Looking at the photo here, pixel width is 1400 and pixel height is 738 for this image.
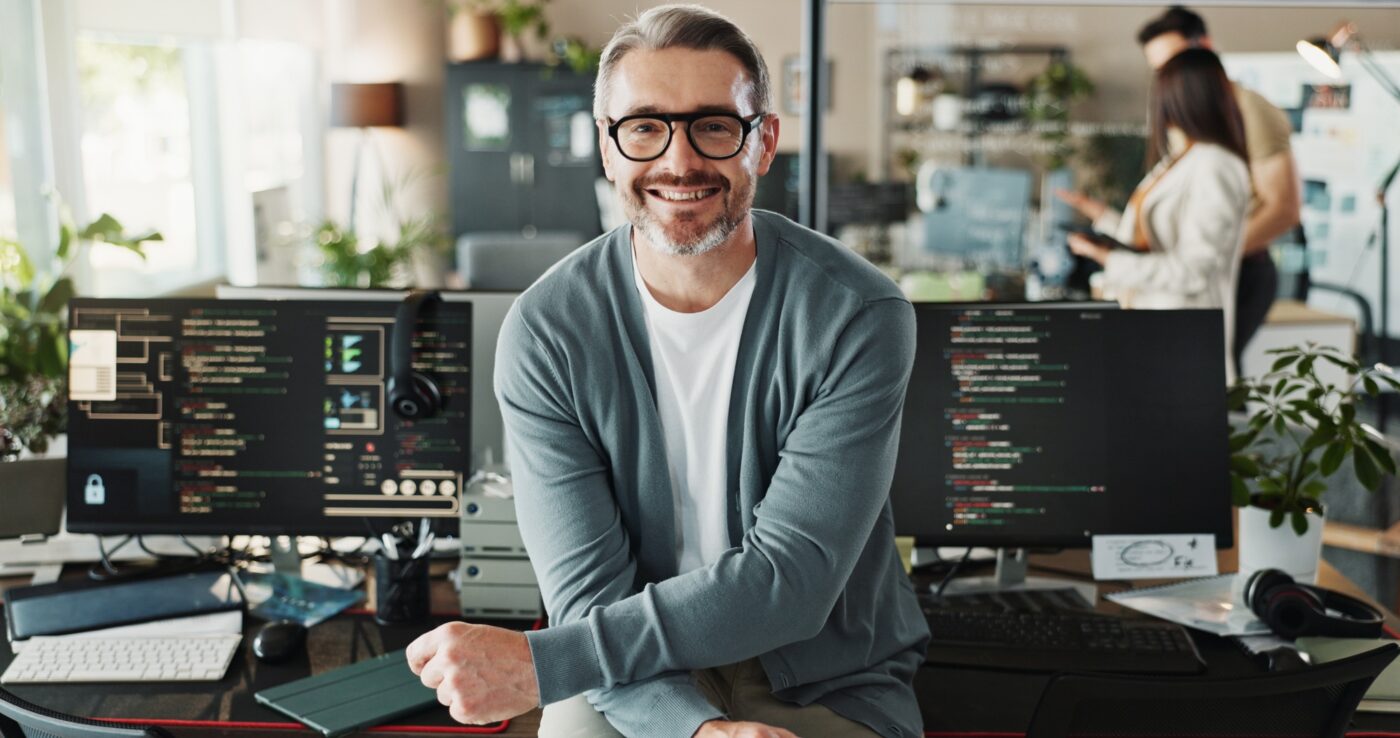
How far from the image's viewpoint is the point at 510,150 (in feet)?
25.1

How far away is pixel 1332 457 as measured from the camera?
183 cm

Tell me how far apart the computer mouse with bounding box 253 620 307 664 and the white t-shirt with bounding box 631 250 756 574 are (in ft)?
1.89

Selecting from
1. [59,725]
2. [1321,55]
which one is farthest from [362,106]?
[59,725]

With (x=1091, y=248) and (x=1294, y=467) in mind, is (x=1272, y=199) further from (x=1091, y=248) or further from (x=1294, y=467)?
(x=1294, y=467)

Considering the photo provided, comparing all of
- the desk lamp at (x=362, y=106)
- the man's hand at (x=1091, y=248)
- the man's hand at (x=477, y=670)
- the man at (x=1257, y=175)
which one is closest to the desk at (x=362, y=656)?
the man's hand at (x=477, y=670)

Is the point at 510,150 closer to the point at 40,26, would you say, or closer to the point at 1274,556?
the point at 40,26

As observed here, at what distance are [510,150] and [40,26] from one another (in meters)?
3.59

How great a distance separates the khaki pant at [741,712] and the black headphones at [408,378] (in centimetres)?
52

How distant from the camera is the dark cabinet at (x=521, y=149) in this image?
755 cm

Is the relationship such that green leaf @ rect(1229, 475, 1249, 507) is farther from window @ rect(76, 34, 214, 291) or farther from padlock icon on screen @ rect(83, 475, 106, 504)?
window @ rect(76, 34, 214, 291)

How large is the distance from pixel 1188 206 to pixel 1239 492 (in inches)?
75.4

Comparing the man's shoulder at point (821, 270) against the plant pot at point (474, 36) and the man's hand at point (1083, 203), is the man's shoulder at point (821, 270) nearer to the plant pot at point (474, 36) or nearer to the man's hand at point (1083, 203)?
the man's hand at point (1083, 203)

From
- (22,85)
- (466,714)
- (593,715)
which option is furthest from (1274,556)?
(22,85)

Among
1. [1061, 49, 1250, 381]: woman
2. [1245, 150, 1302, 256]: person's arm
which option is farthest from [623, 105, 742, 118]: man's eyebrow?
[1245, 150, 1302, 256]: person's arm
